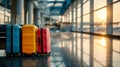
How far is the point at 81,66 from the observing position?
8.02m

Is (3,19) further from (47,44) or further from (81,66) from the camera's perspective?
(81,66)

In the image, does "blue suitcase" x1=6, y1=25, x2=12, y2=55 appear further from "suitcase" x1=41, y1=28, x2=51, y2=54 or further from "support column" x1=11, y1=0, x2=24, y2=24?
"support column" x1=11, y1=0, x2=24, y2=24

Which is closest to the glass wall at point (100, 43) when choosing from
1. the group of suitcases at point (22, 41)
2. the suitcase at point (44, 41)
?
the suitcase at point (44, 41)

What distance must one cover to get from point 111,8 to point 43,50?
1671cm

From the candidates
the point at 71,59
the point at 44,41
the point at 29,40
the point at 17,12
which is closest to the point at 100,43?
the point at 44,41

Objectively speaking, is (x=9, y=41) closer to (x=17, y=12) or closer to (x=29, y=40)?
(x=29, y=40)

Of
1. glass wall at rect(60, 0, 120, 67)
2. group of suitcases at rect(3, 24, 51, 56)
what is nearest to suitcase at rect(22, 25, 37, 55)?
group of suitcases at rect(3, 24, 51, 56)

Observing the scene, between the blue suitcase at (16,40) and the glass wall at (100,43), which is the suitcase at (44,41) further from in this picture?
the glass wall at (100,43)

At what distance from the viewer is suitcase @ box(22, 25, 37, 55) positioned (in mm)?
11156

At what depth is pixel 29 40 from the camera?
11.2 m

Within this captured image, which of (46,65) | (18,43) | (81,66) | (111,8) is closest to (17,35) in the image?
(18,43)

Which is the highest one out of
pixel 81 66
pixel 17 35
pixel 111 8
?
pixel 111 8

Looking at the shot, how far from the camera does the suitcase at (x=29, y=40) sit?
439 inches

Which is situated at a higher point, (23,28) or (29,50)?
(23,28)
